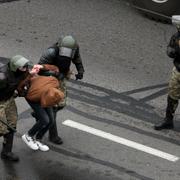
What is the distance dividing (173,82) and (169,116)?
51cm

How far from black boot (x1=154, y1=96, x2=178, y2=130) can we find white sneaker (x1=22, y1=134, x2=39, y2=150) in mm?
1706

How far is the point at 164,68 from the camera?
10.5 meters

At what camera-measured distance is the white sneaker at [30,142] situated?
761 centimetres

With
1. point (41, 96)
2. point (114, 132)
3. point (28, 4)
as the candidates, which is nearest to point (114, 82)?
point (114, 132)

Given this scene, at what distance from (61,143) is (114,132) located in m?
0.75

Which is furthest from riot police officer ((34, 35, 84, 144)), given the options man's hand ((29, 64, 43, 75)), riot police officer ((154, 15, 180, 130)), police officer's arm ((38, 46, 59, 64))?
A: riot police officer ((154, 15, 180, 130))

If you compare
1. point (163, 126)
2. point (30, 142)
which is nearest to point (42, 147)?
point (30, 142)

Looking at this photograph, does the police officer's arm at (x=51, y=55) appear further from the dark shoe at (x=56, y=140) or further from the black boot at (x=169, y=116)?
the black boot at (x=169, y=116)

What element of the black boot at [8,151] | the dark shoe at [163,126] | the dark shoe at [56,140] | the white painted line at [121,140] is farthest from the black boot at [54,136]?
the dark shoe at [163,126]

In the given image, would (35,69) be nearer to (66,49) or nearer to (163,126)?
(66,49)

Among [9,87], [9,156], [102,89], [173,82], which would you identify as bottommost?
[9,156]

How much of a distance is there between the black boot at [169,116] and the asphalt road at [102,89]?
0.30 feet

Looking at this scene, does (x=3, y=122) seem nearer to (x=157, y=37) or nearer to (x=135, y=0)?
(x=157, y=37)

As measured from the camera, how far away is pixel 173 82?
812 centimetres
